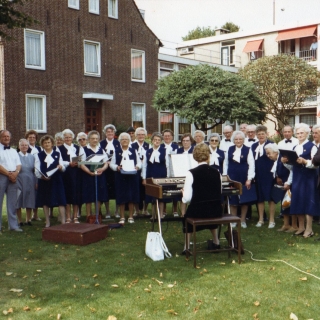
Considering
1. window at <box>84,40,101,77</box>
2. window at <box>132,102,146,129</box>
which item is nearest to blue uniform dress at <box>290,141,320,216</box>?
window at <box>84,40,101,77</box>

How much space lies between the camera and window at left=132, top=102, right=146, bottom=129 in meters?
27.1

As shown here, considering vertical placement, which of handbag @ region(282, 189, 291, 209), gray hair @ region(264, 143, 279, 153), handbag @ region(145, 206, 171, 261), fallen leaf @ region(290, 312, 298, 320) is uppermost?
gray hair @ region(264, 143, 279, 153)

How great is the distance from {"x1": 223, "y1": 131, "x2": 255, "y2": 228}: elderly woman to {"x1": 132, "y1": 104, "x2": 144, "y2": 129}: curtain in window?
18.2m

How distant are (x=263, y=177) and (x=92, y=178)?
11.7ft

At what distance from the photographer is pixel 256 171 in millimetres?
9336

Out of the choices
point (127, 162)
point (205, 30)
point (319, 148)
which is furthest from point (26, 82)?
A: point (205, 30)

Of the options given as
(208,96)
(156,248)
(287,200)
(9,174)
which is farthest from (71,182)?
(208,96)

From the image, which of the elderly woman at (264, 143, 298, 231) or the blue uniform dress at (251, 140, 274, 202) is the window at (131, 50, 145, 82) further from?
the elderly woman at (264, 143, 298, 231)

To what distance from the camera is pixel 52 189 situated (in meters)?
9.34

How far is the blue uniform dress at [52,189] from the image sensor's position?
933cm

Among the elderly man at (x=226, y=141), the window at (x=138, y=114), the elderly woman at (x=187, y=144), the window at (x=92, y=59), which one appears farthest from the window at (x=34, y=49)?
the elderly man at (x=226, y=141)

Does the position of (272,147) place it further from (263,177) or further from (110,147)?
(110,147)

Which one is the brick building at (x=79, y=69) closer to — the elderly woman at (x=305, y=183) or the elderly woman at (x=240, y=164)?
the elderly woman at (x=240, y=164)

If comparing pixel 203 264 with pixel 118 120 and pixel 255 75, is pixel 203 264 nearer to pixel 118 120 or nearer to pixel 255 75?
pixel 118 120
